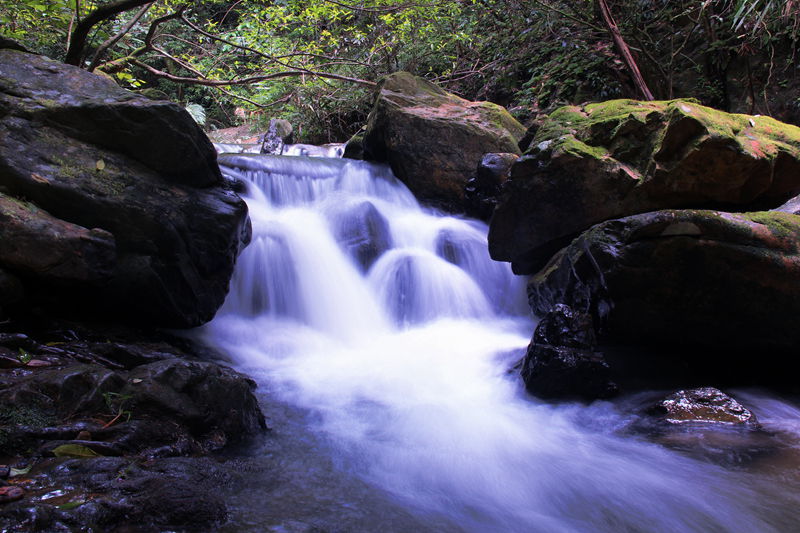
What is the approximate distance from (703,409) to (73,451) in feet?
13.9

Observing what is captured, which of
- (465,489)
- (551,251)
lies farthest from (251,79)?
(465,489)

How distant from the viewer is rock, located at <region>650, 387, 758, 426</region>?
12.2 feet

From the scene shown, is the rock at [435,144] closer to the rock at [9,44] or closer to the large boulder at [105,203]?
the large boulder at [105,203]

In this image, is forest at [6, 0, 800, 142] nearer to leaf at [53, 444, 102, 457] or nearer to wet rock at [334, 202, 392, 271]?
wet rock at [334, 202, 392, 271]

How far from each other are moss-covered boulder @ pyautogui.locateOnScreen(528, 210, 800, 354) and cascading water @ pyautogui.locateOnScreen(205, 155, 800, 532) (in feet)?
3.33

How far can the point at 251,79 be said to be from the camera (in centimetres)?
688

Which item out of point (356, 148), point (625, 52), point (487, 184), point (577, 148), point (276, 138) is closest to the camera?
point (577, 148)

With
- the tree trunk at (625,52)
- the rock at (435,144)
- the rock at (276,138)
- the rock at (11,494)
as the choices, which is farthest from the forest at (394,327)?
the rock at (276,138)

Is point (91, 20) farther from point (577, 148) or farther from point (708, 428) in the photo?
point (708, 428)

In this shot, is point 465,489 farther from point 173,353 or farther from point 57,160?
point 57,160

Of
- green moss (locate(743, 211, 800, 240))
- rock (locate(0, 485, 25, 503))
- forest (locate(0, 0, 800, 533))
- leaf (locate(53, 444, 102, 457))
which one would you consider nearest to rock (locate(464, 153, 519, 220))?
forest (locate(0, 0, 800, 533))

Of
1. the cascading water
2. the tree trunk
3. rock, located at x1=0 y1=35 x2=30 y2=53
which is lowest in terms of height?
the cascading water

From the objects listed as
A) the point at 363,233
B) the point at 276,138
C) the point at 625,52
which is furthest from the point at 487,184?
the point at 276,138

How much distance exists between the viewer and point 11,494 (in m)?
1.73
